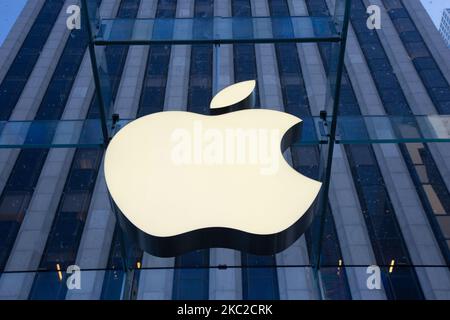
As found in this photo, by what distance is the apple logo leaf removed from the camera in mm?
8336

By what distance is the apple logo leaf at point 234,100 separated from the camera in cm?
834

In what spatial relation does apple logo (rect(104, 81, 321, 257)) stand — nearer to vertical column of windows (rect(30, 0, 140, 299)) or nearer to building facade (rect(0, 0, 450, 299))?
building facade (rect(0, 0, 450, 299))

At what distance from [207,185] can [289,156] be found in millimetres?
15691

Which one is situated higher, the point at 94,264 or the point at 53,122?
the point at 53,122

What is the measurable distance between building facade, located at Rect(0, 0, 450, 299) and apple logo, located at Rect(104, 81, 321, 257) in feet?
5.98

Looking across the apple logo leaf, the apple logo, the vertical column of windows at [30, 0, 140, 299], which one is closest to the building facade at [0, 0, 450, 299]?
the vertical column of windows at [30, 0, 140, 299]

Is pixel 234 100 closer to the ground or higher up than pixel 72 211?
higher up

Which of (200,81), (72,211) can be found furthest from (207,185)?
(200,81)

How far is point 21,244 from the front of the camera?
1870 centimetres

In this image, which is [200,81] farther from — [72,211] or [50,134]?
[50,134]

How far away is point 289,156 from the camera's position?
21906 millimetres

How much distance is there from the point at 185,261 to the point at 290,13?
72.8 feet

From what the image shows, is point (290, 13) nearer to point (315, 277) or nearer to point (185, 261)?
point (185, 261)
